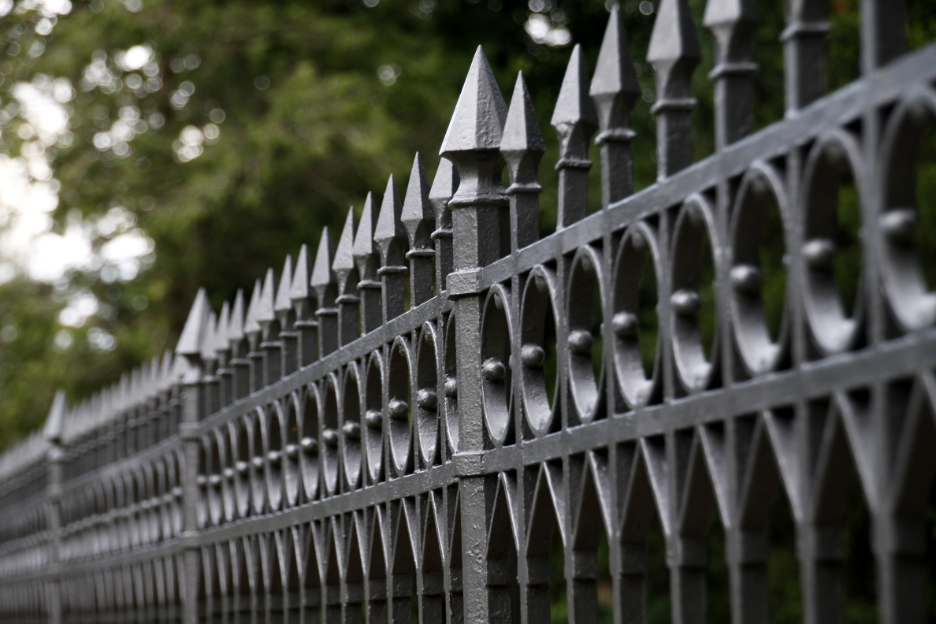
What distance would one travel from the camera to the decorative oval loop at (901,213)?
118 centimetres

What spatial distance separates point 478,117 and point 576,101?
1.51 feet

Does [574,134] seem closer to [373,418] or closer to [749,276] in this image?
[749,276]

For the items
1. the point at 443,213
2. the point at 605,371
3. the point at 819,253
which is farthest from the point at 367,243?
the point at 819,253

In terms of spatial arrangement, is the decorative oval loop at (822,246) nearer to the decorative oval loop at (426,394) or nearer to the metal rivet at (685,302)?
the metal rivet at (685,302)

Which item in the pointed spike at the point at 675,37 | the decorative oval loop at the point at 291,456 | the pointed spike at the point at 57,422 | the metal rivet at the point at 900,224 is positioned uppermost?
the pointed spike at the point at 675,37

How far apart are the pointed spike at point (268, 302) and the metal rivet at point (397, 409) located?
101cm

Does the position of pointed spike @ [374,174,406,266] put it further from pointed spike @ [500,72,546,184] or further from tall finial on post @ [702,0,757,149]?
tall finial on post @ [702,0,757,149]

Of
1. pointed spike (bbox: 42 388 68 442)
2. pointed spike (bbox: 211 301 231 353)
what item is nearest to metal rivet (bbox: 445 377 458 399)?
pointed spike (bbox: 211 301 231 353)

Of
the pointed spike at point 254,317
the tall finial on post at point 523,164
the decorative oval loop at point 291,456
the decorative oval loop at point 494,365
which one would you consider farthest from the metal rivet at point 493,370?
the pointed spike at point 254,317

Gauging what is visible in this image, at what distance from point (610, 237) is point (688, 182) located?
23cm

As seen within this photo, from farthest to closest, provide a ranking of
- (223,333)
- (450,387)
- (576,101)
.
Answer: (223,333) < (450,387) < (576,101)

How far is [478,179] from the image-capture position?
230 cm

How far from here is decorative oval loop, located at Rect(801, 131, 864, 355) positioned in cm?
130

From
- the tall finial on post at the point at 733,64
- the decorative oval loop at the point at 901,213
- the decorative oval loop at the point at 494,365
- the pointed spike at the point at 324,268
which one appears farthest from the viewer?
the pointed spike at the point at 324,268
